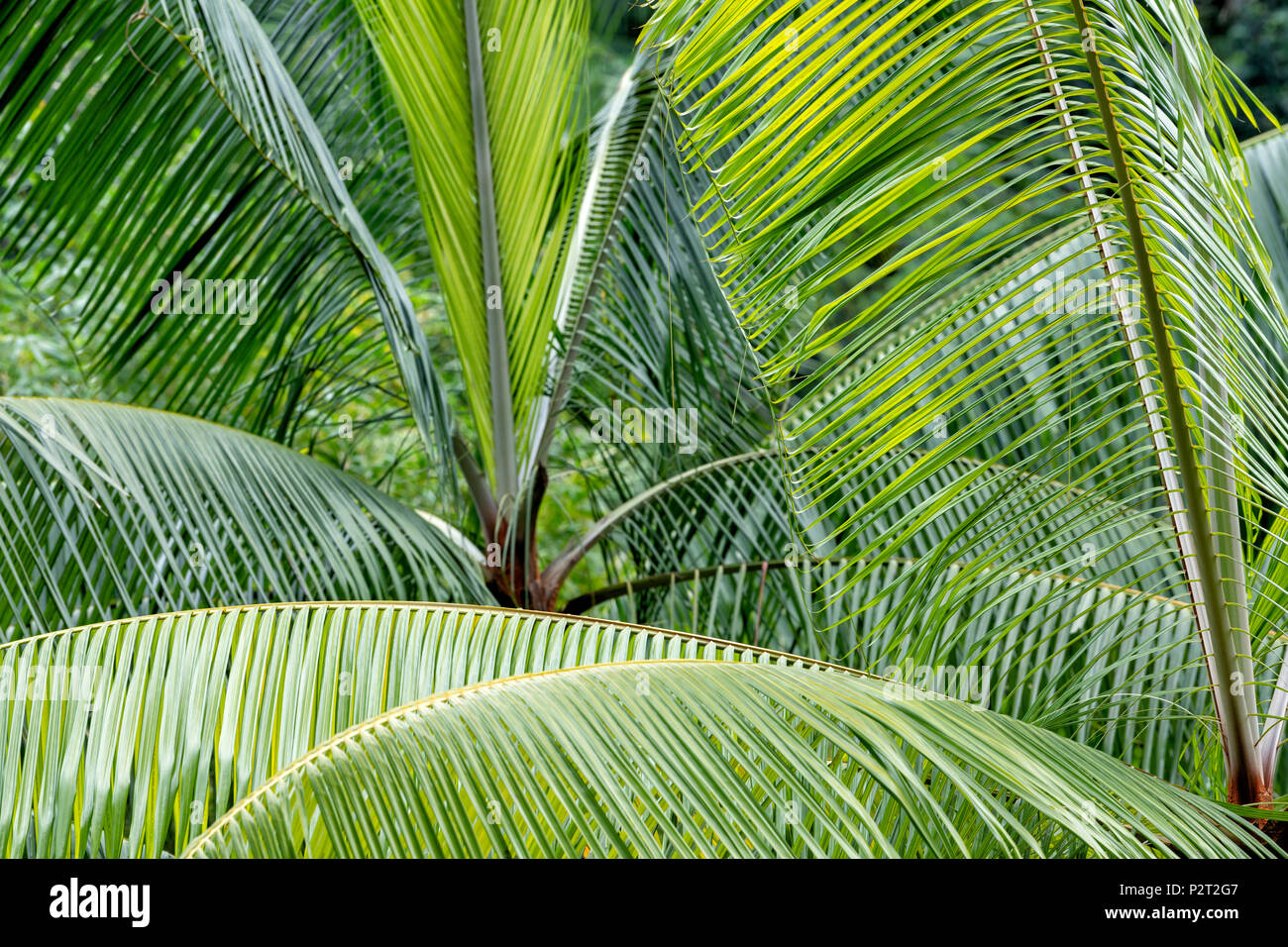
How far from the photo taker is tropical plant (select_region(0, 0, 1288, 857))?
950mm

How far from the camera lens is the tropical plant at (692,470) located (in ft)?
3.12

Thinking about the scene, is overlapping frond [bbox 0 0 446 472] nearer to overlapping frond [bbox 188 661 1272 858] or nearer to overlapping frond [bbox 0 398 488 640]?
overlapping frond [bbox 0 398 488 640]

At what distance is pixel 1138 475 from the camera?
1157 millimetres

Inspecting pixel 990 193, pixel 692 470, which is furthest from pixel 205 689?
pixel 692 470

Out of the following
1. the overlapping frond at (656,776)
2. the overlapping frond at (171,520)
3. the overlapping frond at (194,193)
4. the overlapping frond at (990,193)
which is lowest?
the overlapping frond at (656,776)

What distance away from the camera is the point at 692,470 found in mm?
2443

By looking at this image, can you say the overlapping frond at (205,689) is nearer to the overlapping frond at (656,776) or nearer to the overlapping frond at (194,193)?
the overlapping frond at (656,776)

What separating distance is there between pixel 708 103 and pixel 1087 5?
0.37 metres

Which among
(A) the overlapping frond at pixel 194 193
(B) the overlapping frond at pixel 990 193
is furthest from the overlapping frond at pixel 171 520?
(B) the overlapping frond at pixel 990 193

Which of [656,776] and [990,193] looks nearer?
[656,776]

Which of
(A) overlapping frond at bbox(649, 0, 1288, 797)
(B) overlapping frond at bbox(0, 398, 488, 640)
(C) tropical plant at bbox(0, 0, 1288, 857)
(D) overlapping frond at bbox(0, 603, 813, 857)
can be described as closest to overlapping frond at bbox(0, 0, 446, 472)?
(C) tropical plant at bbox(0, 0, 1288, 857)

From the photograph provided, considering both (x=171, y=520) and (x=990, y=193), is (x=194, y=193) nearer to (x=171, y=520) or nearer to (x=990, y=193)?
(x=171, y=520)
